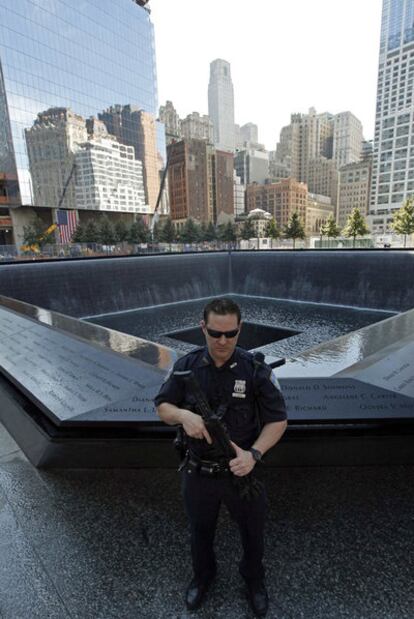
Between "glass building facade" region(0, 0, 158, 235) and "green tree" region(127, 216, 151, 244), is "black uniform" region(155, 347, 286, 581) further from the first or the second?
"glass building facade" region(0, 0, 158, 235)

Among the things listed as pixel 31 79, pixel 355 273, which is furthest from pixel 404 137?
pixel 355 273

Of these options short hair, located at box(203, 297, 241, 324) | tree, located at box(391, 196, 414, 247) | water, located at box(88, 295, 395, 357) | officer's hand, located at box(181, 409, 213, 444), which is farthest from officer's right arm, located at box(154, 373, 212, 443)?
tree, located at box(391, 196, 414, 247)

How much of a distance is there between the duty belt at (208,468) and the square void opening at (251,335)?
10.1 metres

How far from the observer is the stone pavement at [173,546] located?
7.32ft

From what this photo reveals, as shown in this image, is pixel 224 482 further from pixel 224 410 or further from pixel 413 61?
pixel 413 61

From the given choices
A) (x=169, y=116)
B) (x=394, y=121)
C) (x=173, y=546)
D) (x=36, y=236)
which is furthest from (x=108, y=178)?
(x=169, y=116)

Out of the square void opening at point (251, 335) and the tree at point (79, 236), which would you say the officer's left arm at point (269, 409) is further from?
the tree at point (79, 236)

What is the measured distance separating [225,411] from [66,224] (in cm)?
6055

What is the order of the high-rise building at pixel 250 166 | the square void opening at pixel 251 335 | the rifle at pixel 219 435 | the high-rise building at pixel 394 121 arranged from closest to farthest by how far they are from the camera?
the rifle at pixel 219 435 < the square void opening at pixel 251 335 < the high-rise building at pixel 394 121 < the high-rise building at pixel 250 166

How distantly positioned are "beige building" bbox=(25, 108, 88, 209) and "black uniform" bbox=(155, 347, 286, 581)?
5815 cm

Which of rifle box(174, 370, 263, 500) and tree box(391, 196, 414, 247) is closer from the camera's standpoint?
rifle box(174, 370, 263, 500)

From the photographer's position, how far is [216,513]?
209 centimetres

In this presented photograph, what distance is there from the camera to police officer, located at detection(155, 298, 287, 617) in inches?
75.0

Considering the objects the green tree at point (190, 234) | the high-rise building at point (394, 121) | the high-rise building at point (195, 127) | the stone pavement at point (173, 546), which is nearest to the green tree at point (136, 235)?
the green tree at point (190, 234)
